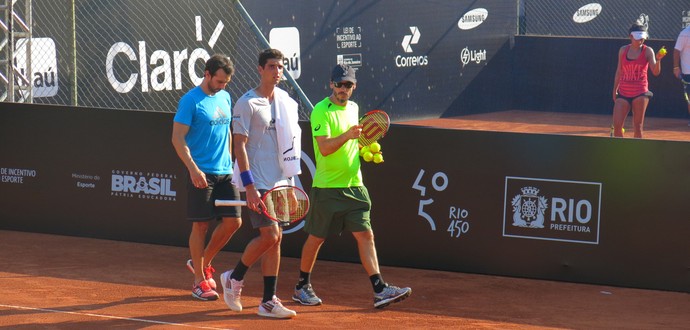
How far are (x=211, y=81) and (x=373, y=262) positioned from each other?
183 cm

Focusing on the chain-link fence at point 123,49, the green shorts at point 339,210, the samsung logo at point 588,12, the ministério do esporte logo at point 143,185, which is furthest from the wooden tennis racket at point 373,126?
the samsung logo at point 588,12

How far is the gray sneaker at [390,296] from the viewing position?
8.30m

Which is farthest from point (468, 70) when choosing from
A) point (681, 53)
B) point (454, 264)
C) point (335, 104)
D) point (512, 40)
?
point (335, 104)

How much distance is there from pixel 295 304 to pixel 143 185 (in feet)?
9.59

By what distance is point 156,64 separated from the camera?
15656mm

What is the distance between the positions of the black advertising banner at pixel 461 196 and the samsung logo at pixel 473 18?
1324 cm

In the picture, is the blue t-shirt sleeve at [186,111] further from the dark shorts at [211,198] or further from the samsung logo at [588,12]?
the samsung logo at [588,12]

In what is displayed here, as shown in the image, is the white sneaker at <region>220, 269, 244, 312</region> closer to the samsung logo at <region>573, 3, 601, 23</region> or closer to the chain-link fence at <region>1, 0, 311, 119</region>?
the chain-link fence at <region>1, 0, 311, 119</region>

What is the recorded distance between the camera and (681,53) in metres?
17.7

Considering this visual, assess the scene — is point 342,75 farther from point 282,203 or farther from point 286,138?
point 282,203

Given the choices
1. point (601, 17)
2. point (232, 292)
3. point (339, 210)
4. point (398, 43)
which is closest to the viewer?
point (232, 292)

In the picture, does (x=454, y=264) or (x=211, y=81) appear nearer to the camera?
(x=211, y=81)

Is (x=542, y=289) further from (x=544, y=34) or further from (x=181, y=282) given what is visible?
(x=544, y=34)

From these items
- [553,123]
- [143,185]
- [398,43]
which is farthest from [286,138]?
[553,123]
